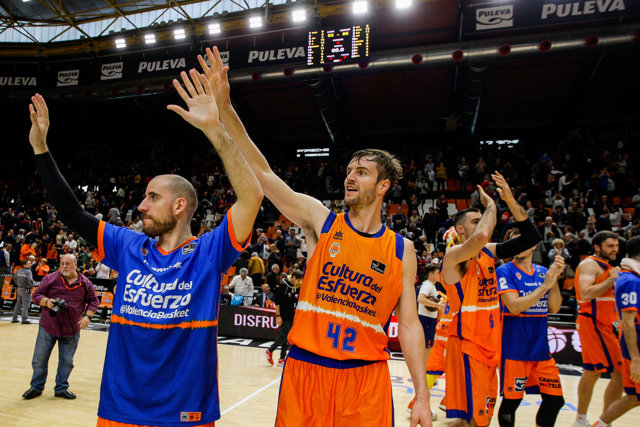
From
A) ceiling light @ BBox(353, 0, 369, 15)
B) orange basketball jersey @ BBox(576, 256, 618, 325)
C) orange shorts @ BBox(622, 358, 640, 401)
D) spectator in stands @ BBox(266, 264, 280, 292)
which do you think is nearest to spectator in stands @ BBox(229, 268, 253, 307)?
spectator in stands @ BBox(266, 264, 280, 292)

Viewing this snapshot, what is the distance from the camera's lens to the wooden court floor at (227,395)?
17.8 ft

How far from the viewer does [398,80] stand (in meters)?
20.2

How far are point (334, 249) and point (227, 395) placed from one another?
15.7 ft

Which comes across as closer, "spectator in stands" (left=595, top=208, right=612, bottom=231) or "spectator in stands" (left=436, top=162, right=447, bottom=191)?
"spectator in stands" (left=595, top=208, right=612, bottom=231)

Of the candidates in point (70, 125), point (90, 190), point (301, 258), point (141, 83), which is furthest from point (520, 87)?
point (70, 125)

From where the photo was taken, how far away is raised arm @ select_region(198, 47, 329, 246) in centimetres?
260

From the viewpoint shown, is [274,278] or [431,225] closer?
[274,278]

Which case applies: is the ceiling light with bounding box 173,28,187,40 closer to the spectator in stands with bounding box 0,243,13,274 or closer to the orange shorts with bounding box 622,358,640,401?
the spectator in stands with bounding box 0,243,13,274

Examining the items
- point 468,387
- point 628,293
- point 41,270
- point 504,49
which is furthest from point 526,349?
point 41,270

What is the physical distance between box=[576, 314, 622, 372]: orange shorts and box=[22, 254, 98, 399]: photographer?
6455 millimetres

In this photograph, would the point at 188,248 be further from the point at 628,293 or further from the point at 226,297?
the point at 226,297

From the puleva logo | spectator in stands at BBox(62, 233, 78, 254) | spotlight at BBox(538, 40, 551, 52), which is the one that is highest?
the puleva logo

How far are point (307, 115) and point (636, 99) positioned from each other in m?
15.6

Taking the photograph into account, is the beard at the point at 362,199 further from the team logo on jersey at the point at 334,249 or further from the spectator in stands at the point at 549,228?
the spectator in stands at the point at 549,228
